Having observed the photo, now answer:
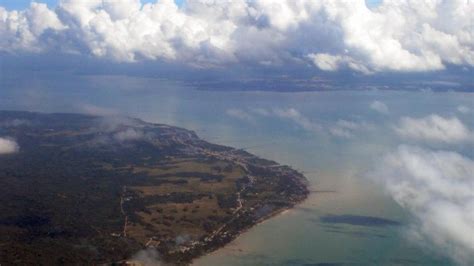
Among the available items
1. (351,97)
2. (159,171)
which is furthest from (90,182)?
(351,97)

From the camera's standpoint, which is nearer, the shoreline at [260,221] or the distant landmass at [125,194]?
the distant landmass at [125,194]

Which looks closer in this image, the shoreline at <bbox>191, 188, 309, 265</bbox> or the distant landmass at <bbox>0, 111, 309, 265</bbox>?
the distant landmass at <bbox>0, 111, 309, 265</bbox>

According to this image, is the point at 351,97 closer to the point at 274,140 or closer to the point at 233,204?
the point at 274,140

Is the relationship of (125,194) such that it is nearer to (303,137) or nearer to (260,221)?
(260,221)

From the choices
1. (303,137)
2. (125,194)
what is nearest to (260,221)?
(125,194)
